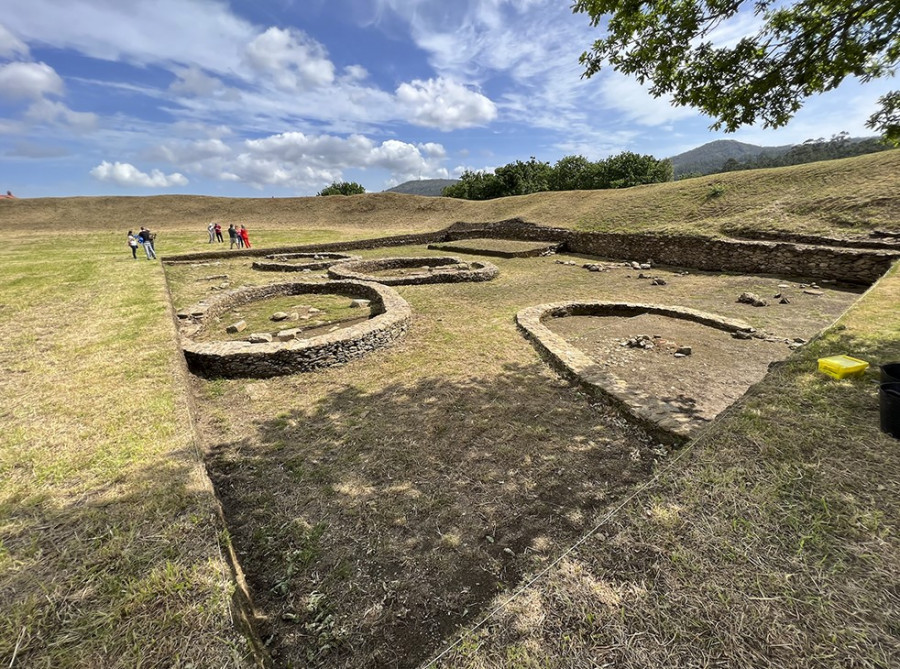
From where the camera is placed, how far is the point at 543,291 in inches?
525

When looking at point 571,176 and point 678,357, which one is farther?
point 571,176

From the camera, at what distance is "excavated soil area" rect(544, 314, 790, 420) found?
19.4 ft

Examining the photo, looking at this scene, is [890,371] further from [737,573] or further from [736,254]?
[736,254]

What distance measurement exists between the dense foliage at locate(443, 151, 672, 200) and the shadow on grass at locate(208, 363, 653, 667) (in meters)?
55.4

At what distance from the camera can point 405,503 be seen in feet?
13.1

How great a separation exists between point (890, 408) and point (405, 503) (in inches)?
177

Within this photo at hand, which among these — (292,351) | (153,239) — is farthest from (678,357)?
(153,239)

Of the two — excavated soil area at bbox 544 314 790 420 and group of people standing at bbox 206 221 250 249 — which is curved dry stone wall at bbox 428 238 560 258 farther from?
group of people standing at bbox 206 221 250 249

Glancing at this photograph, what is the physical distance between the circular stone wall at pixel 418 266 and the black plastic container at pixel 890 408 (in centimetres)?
1247

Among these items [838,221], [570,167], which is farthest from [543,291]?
[570,167]

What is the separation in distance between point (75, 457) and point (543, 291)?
12.1 metres

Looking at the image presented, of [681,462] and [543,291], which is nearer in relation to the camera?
[681,462]

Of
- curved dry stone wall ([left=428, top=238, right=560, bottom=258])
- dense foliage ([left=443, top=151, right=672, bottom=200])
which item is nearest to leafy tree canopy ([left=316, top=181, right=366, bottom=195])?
dense foliage ([left=443, top=151, right=672, bottom=200])

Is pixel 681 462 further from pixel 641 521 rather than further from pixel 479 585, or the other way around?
pixel 479 585
